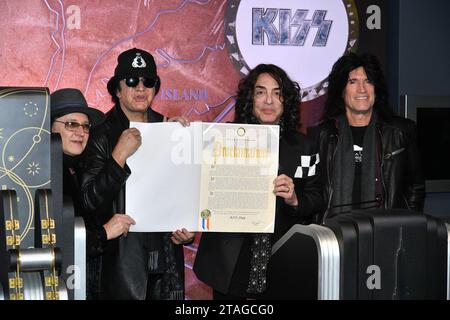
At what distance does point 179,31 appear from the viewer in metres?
4.47

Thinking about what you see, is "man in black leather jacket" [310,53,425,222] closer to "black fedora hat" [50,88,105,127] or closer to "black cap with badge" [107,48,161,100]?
"black cap with badge" [107,48,161,100]

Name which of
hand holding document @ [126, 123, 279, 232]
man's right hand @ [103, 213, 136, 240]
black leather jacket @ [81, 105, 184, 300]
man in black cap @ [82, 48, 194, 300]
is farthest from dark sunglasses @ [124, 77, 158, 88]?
man's right hand @ [103, 213, 136, 240]

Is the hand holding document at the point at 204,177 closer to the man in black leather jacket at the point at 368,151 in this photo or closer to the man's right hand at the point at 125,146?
the man's right hand at the point at 125,146

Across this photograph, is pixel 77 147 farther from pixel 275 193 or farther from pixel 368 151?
pixel 368 151

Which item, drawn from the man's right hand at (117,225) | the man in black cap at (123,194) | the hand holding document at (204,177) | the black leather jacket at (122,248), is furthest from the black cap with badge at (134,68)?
the man's right hand at (117,225)

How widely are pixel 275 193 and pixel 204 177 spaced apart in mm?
320

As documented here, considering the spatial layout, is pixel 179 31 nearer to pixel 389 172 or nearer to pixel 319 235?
pixel 389 172

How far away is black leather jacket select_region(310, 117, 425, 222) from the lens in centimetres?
339

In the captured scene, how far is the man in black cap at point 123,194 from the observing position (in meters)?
2.80

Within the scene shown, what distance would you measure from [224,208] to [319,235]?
107 cm

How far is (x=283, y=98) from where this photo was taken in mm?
3088

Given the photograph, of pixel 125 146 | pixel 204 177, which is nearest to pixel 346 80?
pixel 204 177

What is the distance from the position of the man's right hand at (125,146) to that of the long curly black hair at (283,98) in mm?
571
